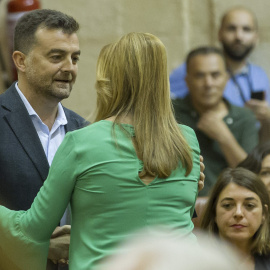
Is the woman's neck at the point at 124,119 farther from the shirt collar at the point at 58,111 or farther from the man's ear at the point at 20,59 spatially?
the man's ear at the point at 20,59

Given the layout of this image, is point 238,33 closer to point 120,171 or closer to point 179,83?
point 179,83

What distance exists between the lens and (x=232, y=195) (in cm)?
386

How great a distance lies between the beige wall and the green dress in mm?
3249

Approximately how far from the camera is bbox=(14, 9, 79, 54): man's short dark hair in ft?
9.81

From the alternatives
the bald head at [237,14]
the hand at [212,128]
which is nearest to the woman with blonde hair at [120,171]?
the hand at [212,128]

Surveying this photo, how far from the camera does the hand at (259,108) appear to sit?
201 inches

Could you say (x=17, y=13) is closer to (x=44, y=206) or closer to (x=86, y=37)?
(x=86, y=37)

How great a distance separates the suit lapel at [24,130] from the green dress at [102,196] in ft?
1.51

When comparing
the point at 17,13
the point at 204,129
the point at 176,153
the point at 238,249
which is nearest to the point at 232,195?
the point at 238,249

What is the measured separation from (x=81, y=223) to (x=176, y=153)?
0.34m

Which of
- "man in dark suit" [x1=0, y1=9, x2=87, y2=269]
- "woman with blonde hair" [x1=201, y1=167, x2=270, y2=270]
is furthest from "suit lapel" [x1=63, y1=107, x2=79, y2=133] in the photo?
"woman with blonde hair" [x1=201, y1=167, x2=270, y2=270]

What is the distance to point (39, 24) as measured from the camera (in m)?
3.02

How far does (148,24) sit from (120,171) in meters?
3.67

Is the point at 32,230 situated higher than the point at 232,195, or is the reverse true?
the point at 32,230
